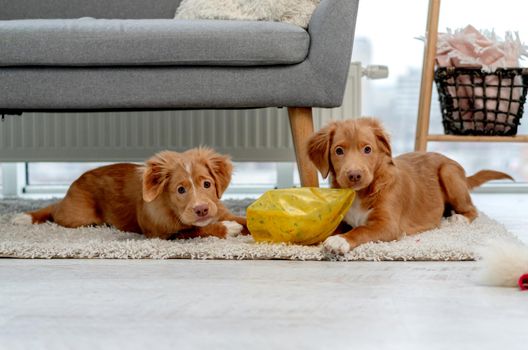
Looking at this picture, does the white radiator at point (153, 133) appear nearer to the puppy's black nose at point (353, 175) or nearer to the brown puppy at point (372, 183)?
the brown puppy at point (372, 183)

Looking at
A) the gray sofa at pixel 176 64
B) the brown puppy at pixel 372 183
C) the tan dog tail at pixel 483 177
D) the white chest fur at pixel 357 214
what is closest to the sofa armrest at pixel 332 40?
the gray sofa at pixel 176 64

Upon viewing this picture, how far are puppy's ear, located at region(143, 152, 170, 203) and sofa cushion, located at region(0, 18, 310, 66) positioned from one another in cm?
46

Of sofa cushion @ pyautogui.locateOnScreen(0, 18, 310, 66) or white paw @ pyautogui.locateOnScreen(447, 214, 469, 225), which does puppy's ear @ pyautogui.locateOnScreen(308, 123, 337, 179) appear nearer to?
sofa cushion @ pyautogui.locateOnScreen(0, 18, 310, 66)

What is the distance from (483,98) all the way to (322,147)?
3.90ft

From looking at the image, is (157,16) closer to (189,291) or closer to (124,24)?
(124,24)

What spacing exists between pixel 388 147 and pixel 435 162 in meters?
0.42

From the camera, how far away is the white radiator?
148 inches

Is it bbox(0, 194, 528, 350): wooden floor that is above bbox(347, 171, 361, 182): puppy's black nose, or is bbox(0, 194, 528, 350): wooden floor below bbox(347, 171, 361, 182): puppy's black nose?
below

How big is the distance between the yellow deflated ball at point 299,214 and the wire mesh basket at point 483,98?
1.25 meters

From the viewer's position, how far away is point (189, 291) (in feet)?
5.05

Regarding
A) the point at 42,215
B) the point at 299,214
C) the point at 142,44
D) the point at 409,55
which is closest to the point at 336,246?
the point at 299,214

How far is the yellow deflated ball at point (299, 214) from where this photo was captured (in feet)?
6.70

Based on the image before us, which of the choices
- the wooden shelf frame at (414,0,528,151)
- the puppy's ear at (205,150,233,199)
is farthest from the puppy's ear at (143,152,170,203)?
the wooden shelf frame at (414,0,528,151)

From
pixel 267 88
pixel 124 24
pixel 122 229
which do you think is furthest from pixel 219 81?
pixel 122 229
